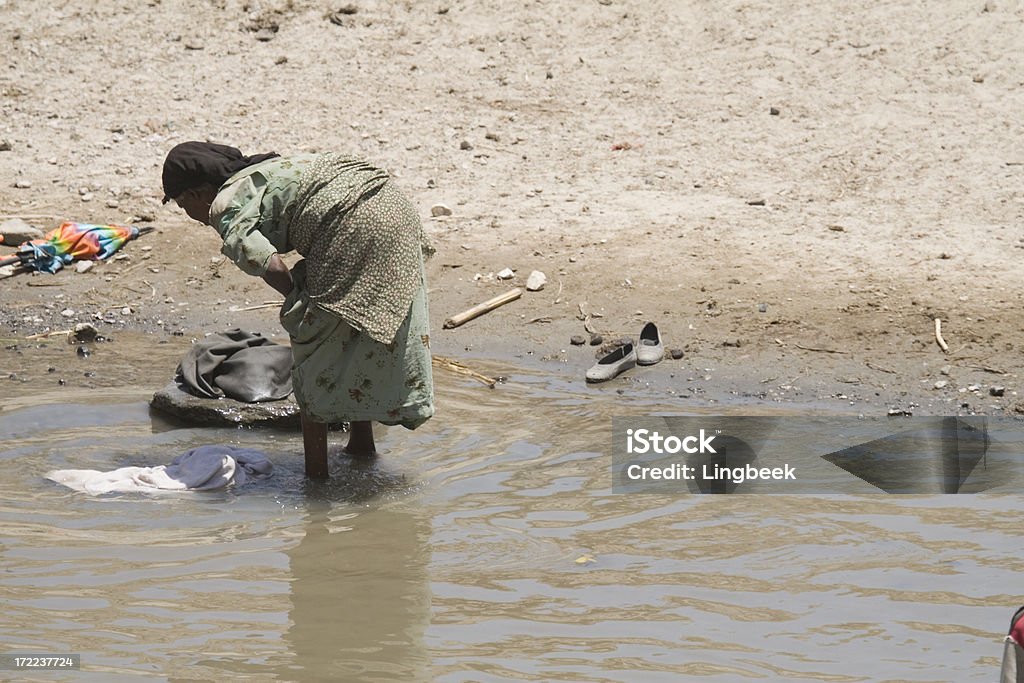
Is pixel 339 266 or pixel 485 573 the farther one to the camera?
pixel 339 266

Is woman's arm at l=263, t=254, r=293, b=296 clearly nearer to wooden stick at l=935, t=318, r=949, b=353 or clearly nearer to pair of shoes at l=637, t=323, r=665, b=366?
pair of shoes at l=637, t=323, r=665, b=366

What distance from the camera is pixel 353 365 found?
5047mm

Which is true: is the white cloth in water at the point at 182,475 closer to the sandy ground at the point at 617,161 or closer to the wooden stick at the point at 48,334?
the sandy ground at the point at 617,161

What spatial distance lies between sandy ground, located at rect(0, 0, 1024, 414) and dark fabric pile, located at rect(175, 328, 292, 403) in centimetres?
123

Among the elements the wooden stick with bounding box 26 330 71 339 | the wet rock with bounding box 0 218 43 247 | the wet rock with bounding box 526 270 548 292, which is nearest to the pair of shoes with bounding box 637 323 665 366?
the wet rock with bounding box 526 270 548 292

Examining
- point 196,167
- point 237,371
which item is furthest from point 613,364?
point 196,167

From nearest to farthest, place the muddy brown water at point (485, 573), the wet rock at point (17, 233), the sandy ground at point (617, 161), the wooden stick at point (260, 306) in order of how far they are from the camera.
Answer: the muddy brown water at point (485, 573) → the sandy ground at point (617, 161) → the wooden stick at point (260, 306) → the wet rock at point (17, 233)

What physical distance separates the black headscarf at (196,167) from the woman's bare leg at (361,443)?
46.6 inches

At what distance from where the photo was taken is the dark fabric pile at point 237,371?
20.6ft

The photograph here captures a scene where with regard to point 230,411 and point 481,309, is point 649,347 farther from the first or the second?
point 230,411

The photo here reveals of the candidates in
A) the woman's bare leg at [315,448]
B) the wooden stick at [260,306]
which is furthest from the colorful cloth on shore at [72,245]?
the woman's bare leg at [315,448]

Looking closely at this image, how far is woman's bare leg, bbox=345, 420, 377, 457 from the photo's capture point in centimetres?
562

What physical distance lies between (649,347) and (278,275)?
2.59m

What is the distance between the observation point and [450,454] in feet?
19.1
